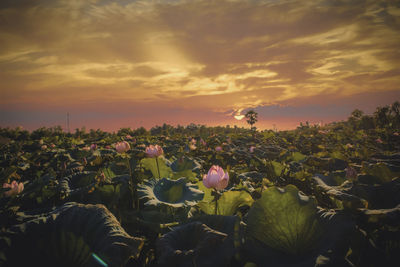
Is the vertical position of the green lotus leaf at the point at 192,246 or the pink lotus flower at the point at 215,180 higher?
the pink lotus flower at the point at 215,180

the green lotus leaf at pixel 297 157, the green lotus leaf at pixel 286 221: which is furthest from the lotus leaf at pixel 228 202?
the green lotus leaf at pixel 297 157

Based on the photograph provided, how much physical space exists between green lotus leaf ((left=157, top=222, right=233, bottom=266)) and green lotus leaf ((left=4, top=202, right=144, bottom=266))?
12cm

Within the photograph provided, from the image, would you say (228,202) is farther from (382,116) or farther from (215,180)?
(382,116)

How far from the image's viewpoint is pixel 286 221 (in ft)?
3.36

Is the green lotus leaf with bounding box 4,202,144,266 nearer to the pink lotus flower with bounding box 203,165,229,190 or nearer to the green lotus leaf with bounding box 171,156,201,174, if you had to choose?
the pink lotus flower with bounding box 203,165,229,190

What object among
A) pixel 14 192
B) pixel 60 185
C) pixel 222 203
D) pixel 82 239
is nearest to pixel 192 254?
pixel 82 239

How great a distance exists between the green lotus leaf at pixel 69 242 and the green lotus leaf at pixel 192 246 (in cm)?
12

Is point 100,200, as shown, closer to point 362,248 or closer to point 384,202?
point 362,248

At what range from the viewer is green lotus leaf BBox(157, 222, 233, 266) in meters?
0.86

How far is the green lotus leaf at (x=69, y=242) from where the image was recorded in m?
0.83

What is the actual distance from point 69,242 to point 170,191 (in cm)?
99

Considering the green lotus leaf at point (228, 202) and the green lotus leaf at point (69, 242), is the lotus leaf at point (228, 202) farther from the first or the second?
the green lotus leaf at point (69, 242)

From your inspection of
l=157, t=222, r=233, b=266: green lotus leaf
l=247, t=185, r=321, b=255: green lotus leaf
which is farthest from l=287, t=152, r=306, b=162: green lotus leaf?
l=157, t=222, r=233, b=266: green lotus leaf

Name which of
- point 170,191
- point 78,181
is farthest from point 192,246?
point 78,181
